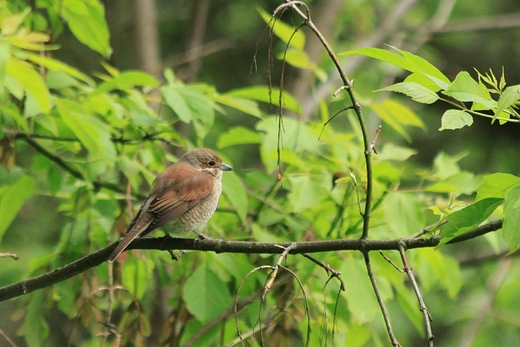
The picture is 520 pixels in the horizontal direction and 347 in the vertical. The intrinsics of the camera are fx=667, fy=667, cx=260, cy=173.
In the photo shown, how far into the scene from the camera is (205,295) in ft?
12.1

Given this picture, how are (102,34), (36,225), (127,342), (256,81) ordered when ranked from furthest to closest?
(256,81) < (36,225) < (102,34) < (127,342)

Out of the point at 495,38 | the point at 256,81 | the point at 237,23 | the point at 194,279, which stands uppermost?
the point at 495,38

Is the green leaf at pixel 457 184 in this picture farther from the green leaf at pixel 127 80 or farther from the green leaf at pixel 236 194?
the green leaf at pixel 127 80

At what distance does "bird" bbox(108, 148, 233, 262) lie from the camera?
4066mm

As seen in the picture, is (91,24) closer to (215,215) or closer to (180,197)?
(180,197)

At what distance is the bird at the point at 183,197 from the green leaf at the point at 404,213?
1.13m

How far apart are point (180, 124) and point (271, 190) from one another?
2.79 m

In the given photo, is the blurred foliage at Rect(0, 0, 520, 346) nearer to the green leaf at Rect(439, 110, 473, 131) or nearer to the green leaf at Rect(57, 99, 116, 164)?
the green leaf at Rect(57, 99, 116, 164)

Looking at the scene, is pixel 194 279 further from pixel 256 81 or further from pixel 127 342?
pixel 256 81

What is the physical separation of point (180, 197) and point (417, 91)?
2477 millimetres

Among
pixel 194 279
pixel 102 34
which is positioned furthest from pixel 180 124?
pixel 194 279

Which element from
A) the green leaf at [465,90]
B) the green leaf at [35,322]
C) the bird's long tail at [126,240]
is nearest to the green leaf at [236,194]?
the bird's long tail at [126,240]

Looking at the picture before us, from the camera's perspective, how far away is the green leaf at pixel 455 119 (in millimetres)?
2283

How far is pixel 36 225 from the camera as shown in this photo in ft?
28.5
